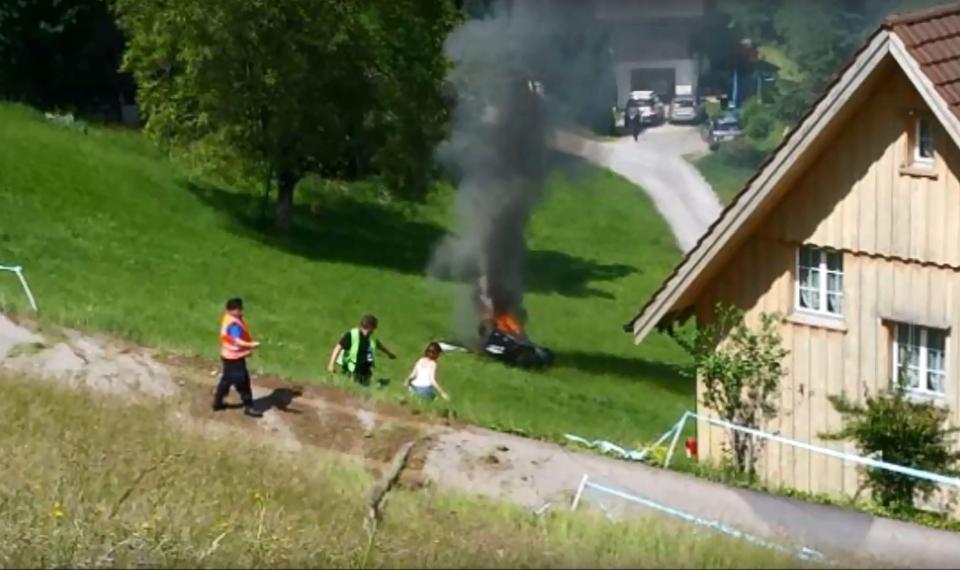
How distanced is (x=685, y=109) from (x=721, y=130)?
612cm

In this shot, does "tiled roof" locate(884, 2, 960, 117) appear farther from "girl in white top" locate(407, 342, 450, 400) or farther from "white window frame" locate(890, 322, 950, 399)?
"girl in white top" locate(407, 342, 450, 400)

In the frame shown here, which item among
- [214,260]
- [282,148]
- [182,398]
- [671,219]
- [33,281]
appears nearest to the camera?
[182,398]

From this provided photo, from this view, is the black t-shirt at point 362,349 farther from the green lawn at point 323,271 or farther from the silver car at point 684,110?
the silver car at point 684,110

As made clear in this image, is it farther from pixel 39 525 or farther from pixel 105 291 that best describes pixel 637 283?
pixel 39 525

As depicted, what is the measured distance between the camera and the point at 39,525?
10.4 metres

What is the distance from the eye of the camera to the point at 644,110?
3772 cm

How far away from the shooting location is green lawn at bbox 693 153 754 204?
5205 cm

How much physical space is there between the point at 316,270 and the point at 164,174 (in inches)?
296

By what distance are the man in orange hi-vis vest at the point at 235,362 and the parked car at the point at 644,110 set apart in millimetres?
15806

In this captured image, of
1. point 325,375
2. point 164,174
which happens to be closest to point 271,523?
point 325,375

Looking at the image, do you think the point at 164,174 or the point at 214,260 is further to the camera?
the point at 164,174

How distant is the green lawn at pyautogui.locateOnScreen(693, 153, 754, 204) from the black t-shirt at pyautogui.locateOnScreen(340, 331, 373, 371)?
29.5 metres

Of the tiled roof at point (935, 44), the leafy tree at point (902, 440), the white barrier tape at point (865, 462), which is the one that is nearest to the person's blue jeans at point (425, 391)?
the white barrier tape at point (865, 462)

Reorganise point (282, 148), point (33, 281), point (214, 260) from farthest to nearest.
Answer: point (282, 148), point (214, 260), point (33, 281)
